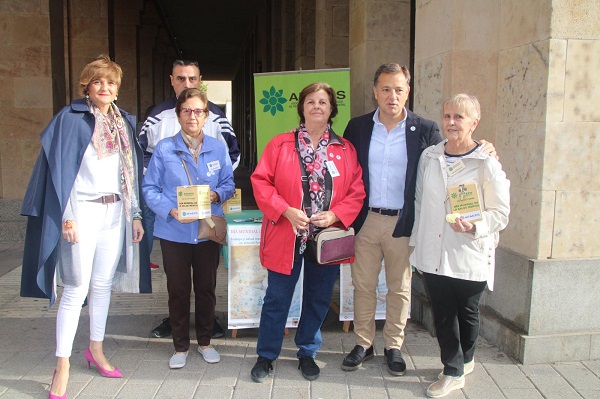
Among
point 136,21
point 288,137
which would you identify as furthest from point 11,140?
point 136,21

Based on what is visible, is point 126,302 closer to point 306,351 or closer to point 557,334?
point 306,351

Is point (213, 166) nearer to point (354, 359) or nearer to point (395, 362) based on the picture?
point (354, 359)

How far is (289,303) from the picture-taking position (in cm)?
376

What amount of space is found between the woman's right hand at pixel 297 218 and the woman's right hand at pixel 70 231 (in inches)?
48.8

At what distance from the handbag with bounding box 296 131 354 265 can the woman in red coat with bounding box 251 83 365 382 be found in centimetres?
3

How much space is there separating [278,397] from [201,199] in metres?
1.31

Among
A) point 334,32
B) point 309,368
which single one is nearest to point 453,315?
point 309,368

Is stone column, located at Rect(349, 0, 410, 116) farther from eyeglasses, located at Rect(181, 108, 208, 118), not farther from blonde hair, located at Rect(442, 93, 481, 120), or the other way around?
blonde hair, located at Rect(442, 93, 481, 120)

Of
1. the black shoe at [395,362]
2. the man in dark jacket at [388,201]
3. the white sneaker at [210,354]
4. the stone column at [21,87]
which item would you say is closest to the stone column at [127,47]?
the stone column at [21,87]

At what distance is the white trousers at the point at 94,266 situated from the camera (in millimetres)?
3450

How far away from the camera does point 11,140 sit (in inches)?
333

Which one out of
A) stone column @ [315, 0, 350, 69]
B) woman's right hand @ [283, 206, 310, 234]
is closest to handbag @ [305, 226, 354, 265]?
woman's right hand @ [283, 206, 310, 234]

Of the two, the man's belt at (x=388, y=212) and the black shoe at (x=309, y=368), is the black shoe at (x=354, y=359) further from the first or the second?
the man's belt at (x=388, y=212)

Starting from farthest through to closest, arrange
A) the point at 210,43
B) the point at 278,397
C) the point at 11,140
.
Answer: the point at 210,43
the point at 11,140
the point at 278,397
